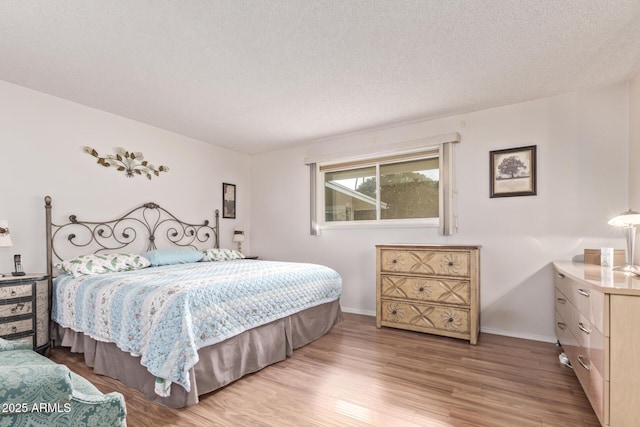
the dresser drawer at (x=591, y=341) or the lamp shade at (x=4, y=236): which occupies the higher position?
the lamp shade at (x=4, y=236)

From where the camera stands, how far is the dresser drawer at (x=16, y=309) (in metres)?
2.33

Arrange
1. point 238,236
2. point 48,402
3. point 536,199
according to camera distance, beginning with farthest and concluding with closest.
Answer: point 238,236 < point 536,199 < point 48,402

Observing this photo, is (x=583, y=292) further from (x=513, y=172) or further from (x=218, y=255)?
(x=218, y=255)

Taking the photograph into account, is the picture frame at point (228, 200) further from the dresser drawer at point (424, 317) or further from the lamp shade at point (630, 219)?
the lamp shade at point (630, 219)

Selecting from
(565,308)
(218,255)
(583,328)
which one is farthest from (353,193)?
(583,328)

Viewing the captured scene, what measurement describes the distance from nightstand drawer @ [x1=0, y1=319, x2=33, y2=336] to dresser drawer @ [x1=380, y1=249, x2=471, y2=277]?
10.3 feet

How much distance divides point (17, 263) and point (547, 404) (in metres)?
4.09

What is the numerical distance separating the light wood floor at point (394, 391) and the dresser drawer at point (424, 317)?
7.4 inches

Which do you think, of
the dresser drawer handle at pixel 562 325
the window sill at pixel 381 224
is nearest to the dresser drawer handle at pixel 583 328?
the dresser drawer handle at pixel 562 325

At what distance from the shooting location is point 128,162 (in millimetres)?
3627

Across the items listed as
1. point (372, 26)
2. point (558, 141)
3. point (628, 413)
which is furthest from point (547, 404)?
point (372, 26)

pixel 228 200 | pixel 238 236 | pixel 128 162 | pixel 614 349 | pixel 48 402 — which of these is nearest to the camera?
pixel 48 402

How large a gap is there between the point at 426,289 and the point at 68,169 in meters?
3.79

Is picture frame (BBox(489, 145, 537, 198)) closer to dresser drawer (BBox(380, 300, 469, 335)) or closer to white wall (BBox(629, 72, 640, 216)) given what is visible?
white wall (BBox(629, 72, 640, 216))
